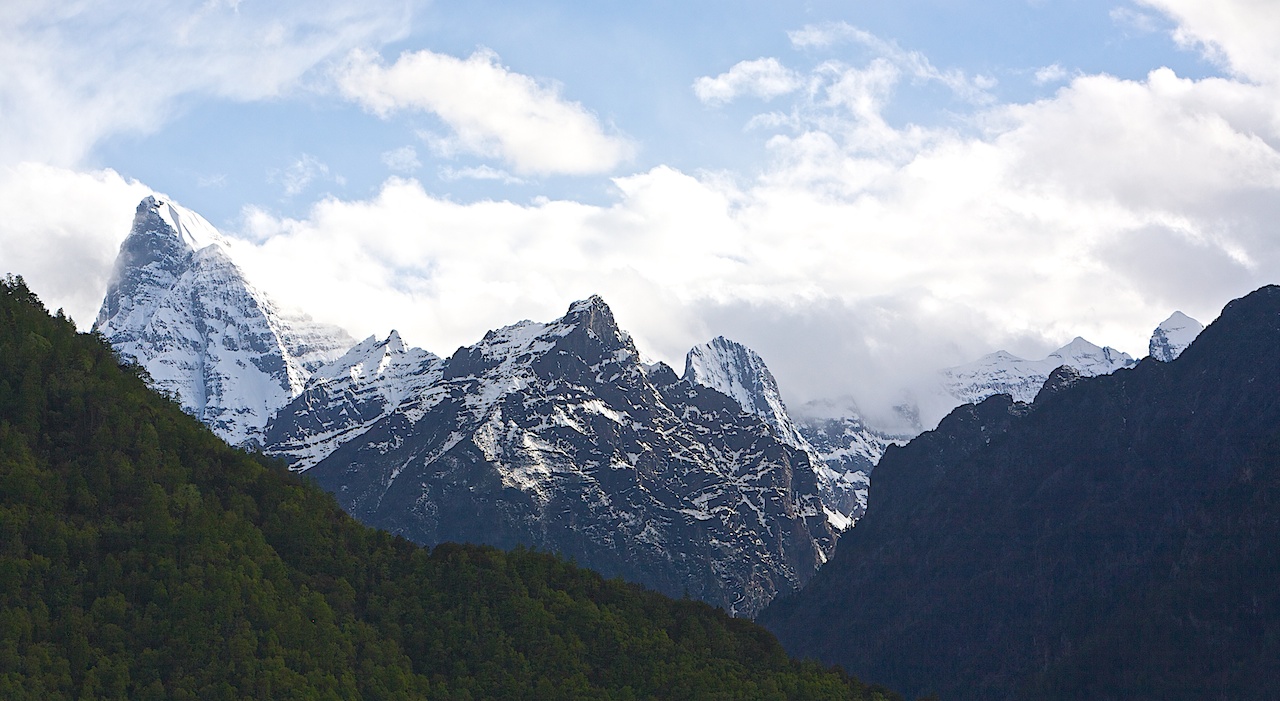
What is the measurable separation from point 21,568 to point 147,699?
23746mm

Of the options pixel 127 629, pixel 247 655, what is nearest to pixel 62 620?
pixel 127 629

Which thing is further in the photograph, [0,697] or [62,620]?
[62,620]

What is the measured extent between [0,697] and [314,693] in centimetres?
3561

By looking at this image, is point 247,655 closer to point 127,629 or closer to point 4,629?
point 127,629

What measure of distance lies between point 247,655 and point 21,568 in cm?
2787

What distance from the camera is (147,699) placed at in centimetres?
18775

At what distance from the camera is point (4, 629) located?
188 meters

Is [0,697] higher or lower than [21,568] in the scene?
lower

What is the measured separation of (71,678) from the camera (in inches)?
7352

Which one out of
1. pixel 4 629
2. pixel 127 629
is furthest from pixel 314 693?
pixel 4 629

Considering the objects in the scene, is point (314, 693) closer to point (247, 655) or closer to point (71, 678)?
point (247, 655)

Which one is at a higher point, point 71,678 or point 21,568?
point 21,568

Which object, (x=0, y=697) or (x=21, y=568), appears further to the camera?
(x=21, y=568)

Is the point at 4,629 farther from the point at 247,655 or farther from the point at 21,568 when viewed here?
the point at 247,655
